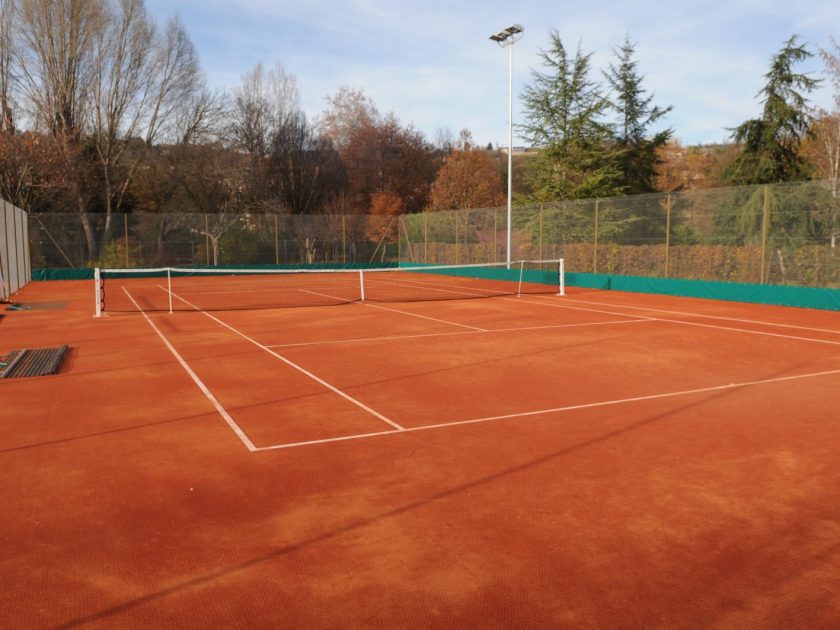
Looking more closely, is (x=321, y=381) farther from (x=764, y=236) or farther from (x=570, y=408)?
(x=764, y=236)

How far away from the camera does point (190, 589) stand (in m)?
3.54

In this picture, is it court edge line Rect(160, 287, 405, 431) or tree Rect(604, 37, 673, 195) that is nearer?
court edge line Rect(160, 287, 405, 431)

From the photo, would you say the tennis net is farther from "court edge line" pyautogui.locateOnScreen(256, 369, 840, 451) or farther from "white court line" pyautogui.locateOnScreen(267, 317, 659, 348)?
"court edge line" pyautogui.locateOnScreen(256, 369, 840, 451)

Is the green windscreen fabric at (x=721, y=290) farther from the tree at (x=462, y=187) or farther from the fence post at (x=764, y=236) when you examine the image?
the tree at (x=462, y=187)

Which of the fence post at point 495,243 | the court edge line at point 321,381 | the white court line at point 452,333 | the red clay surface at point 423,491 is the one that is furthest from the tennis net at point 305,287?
the red clay surface at point 423,491

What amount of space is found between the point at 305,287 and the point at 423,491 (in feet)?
70.3

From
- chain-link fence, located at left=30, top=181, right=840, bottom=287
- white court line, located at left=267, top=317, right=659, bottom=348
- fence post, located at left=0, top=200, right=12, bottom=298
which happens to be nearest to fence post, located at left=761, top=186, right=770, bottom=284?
chain-link fence, located at left=30, top=181, right=840, bottom=287

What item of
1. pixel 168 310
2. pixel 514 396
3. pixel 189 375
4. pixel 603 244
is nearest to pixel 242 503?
pixel 514 396

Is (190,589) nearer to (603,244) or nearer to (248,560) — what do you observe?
(248,560)

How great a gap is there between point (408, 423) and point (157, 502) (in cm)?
264

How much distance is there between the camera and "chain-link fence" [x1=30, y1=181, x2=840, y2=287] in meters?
17.6

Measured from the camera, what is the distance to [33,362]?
9.81m

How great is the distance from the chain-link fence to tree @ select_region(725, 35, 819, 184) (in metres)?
12.6

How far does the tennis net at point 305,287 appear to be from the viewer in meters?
19.1
